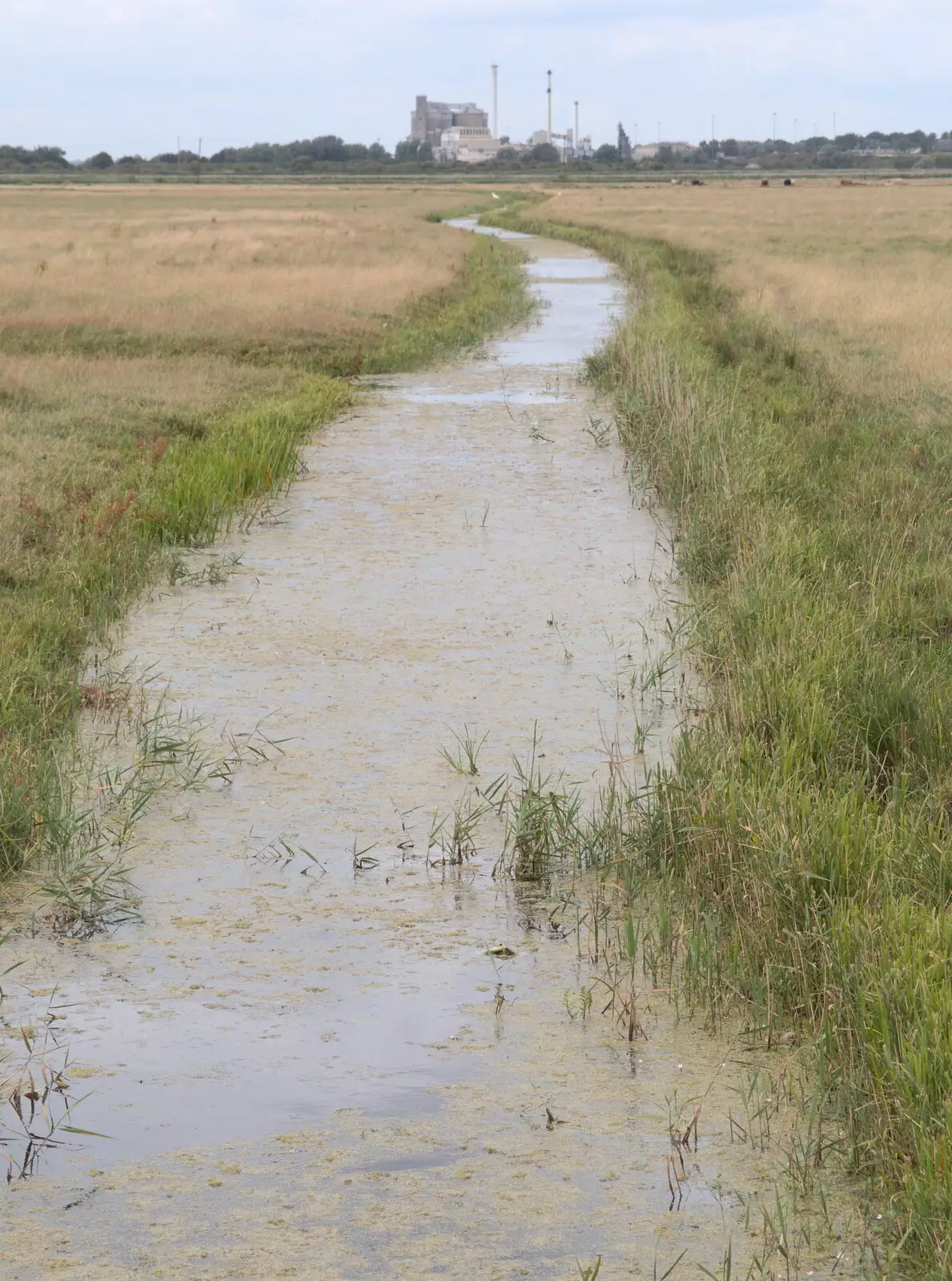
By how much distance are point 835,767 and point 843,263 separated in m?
24.7

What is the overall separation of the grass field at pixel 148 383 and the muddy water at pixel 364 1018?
56cm

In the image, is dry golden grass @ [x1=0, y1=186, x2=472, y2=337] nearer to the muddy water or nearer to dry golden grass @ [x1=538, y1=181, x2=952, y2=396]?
dry golden grass @ [x1=538, y1=181, x2=952, y2=396]

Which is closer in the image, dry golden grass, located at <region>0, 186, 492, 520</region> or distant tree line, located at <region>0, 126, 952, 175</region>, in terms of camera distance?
dry golden grass, located at <region>0, 186, 492, 520</region>

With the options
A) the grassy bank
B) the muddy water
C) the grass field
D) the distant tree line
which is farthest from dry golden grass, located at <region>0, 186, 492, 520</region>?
the distant tree line

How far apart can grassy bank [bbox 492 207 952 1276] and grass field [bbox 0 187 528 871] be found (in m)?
2.21

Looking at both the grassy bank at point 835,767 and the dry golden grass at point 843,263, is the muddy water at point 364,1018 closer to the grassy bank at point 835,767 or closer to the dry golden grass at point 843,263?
the grassy bank at point 835,767

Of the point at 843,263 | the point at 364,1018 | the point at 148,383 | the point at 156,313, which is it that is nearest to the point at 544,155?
the point at 843,263

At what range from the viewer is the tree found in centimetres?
17495

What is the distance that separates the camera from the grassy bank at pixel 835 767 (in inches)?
126

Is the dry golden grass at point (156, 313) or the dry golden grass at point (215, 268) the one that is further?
the dry golden grass at point (215, 268)

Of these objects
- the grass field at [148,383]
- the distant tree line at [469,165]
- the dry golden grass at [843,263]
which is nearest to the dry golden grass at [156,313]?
the grass field at [148,383]

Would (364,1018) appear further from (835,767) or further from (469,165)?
(469,165)

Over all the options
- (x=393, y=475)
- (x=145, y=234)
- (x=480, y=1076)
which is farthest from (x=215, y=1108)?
(x=145, y=234)

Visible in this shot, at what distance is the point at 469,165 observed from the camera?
156 metres
